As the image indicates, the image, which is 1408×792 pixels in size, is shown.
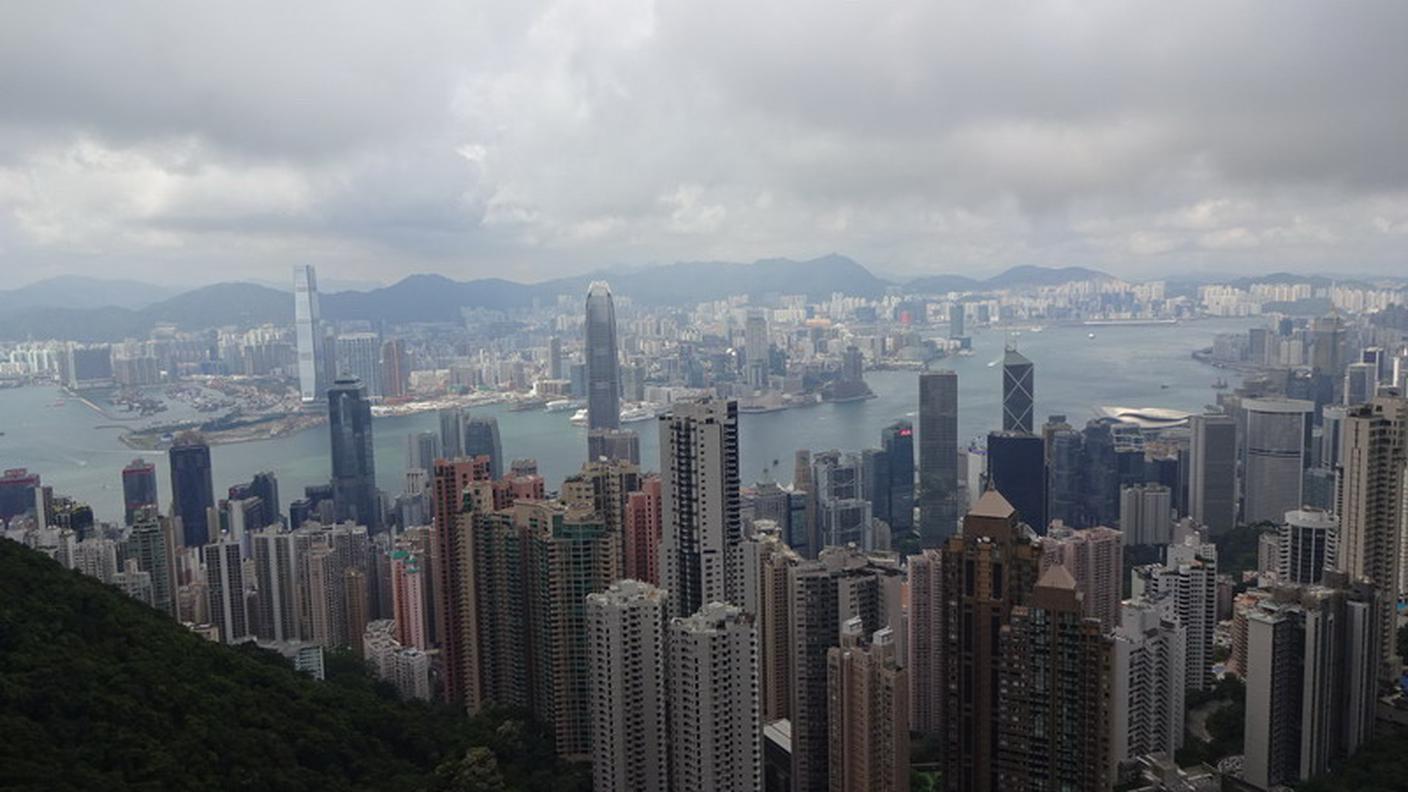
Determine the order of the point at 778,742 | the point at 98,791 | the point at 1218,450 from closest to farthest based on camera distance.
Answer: the point at 98,791 < the point at 778,742 < the point at 1218,450

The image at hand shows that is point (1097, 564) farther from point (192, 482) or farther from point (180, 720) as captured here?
point (192, 482)

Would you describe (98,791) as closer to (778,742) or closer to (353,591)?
(778,742)

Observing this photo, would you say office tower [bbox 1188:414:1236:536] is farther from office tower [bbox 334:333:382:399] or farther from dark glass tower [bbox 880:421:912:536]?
office tower [bbox 334:333:382:399]

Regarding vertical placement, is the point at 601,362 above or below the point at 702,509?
above

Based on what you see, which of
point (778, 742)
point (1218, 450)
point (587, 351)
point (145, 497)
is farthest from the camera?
point (587, 351)

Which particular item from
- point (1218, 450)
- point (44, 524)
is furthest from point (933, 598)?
point (44, 524)

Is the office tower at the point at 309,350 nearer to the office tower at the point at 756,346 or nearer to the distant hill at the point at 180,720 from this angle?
the office tower at the point at 756,346

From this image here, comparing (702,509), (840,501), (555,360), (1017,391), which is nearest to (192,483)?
(555,360)
